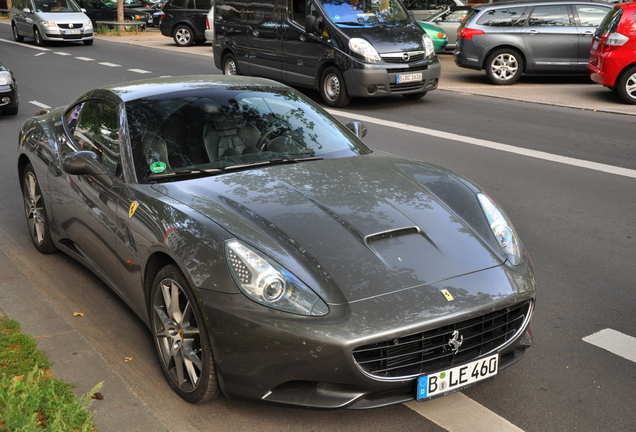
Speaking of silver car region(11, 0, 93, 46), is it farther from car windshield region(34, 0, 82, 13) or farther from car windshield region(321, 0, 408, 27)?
car windshield region(321, 0, 408, 27)

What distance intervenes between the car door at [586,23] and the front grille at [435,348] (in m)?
12.4

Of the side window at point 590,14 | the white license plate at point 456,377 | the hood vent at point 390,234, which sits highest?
the side window at point 590,14

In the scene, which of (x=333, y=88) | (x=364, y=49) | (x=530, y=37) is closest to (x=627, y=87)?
(x=530, y=37)

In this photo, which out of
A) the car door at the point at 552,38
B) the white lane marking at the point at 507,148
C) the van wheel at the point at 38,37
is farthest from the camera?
the van wheel at the point at 38,37

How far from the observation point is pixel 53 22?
25.3m

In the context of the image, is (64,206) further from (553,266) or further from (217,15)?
(217,15)

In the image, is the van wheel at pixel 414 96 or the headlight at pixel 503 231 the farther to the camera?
the van wheel at pixel 414 96

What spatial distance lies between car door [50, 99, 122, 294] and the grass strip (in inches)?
27.7

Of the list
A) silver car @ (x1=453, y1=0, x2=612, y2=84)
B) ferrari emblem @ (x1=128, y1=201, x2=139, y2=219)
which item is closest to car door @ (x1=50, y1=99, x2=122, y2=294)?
ferrari emblem @ (x1=128, y1=201, x2=139, y2=219)

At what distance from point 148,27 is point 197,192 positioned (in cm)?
3292

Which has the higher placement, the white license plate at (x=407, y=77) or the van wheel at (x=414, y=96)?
the white license plate at (x=407, y=77)

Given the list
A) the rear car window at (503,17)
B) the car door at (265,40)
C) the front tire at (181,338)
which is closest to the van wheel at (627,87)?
the rear car window at (503,17)

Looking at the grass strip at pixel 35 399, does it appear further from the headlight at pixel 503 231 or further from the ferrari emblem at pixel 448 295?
the headlight at pixel 503 231

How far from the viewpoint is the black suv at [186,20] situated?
25688 mm
